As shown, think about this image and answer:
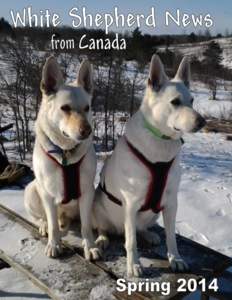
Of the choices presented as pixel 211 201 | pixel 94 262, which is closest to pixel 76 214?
pixel 94 262

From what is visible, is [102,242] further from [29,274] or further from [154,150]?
[154,150]

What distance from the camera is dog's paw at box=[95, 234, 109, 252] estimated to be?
292cm

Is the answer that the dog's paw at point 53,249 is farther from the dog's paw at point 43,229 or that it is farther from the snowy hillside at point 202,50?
the snowy hillside at point 202,50

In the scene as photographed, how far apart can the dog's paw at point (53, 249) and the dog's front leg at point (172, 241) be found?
75 centimetres

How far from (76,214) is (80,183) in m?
0.53

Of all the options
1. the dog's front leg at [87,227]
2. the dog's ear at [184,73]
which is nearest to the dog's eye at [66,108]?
the dog's front leg at [87,227]

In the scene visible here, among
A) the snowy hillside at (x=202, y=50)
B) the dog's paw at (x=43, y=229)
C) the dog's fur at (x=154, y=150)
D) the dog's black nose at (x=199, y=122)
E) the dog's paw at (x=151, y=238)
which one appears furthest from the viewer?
the snowy hillside at (x=202, y=50)

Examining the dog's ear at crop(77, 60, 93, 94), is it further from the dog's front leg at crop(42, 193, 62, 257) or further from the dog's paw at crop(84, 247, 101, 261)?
the dog's paw at crop(84, 247, 101, 261)

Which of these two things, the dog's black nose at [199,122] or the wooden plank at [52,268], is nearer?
the dog's black nose at [199,122]

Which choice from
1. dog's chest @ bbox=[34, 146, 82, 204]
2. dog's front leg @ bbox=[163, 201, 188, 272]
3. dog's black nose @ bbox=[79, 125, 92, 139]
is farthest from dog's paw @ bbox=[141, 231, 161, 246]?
dog's black nose @ bbox=[79, 125, 92, 139]

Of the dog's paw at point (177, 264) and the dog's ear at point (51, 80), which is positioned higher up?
the dog's ear at point (51, 80)

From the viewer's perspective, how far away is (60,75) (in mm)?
2688

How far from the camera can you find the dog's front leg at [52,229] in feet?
9.39

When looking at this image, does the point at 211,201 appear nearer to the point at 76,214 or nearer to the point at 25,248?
the point at 76,214
